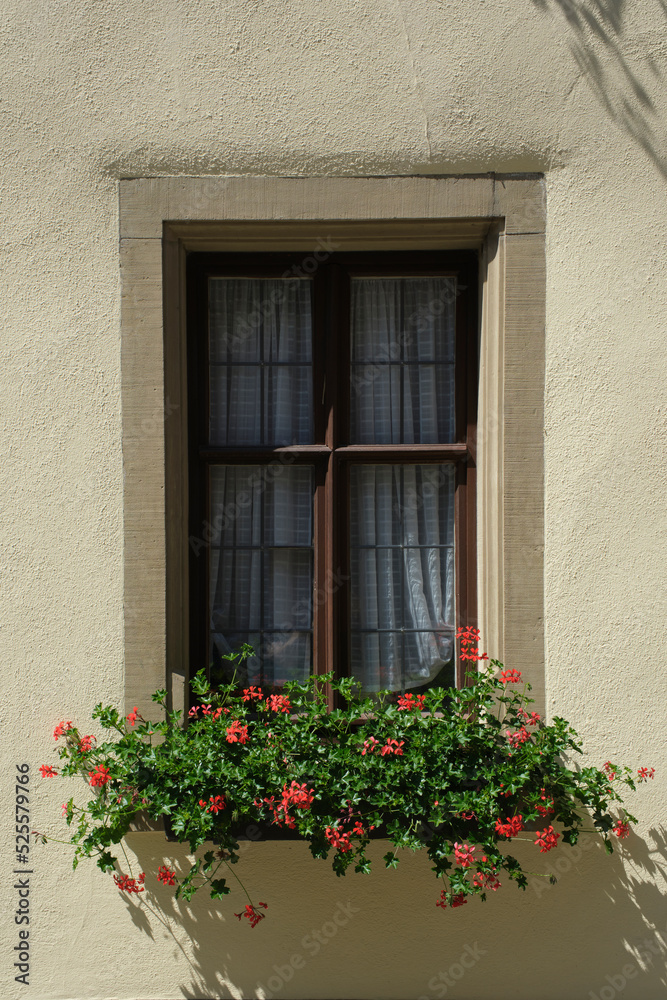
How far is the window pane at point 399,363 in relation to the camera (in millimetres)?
3381

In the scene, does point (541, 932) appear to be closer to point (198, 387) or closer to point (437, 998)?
point (437, 998)

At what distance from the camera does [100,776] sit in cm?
279

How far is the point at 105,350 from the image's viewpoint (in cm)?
310

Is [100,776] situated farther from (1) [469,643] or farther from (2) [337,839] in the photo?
(1) [469,643]

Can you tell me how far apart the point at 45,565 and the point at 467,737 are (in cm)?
176

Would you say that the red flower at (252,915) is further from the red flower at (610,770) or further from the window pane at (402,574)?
the red flower at (610,770)

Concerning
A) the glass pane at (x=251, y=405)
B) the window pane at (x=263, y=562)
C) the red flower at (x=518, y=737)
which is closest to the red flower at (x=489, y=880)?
the red flower at (x=518, y=737)

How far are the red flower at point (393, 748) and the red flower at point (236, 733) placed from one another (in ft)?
1.64

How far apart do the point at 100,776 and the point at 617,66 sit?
335 centimetres

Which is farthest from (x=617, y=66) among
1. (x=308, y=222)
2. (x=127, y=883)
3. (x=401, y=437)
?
(x=127, y=883)

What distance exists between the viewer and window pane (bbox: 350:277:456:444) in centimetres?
338

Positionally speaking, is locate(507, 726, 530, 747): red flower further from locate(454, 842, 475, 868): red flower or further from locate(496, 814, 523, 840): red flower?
locate(454, 842, 475, 868): red flower

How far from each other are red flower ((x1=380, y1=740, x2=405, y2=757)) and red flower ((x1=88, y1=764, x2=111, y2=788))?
99 centimetres

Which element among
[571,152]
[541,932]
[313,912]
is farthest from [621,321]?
[313,912]
